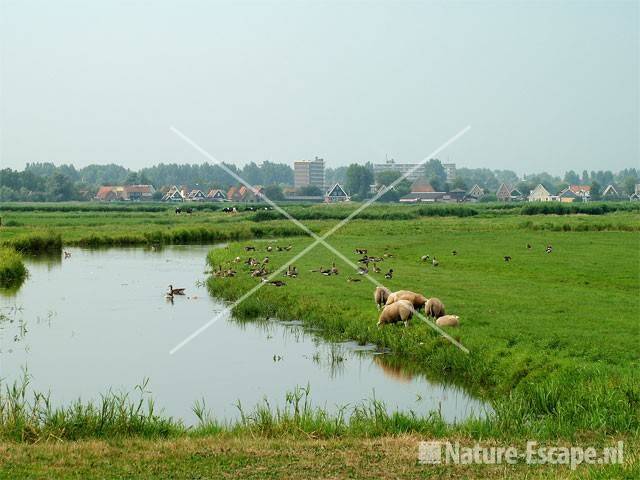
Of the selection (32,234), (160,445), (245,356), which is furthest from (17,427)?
(32,234)

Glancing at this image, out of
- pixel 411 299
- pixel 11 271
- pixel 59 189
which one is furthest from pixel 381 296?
pixel 59 189

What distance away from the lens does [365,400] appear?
731 inches

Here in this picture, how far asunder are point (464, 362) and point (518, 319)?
158 inches

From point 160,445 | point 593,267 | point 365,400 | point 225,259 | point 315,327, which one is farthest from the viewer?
point 225,259

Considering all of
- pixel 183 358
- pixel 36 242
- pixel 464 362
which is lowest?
pixel 183 358

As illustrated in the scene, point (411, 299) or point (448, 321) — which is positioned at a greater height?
point (411, 299)

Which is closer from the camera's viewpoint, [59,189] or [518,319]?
[518,319]

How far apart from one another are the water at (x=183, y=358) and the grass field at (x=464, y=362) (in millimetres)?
1223

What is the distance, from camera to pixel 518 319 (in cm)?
2417

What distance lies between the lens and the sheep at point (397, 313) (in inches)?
975

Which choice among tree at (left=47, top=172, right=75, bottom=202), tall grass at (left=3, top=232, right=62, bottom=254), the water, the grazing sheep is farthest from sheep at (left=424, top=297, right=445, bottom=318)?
tree at (left=47, top=172, right=75, bottom=202)

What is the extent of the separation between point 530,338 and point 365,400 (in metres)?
5.60

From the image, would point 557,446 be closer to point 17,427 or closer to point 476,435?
point 476,435

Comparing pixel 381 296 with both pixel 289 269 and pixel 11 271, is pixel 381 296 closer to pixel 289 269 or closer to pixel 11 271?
pixel 289 269
